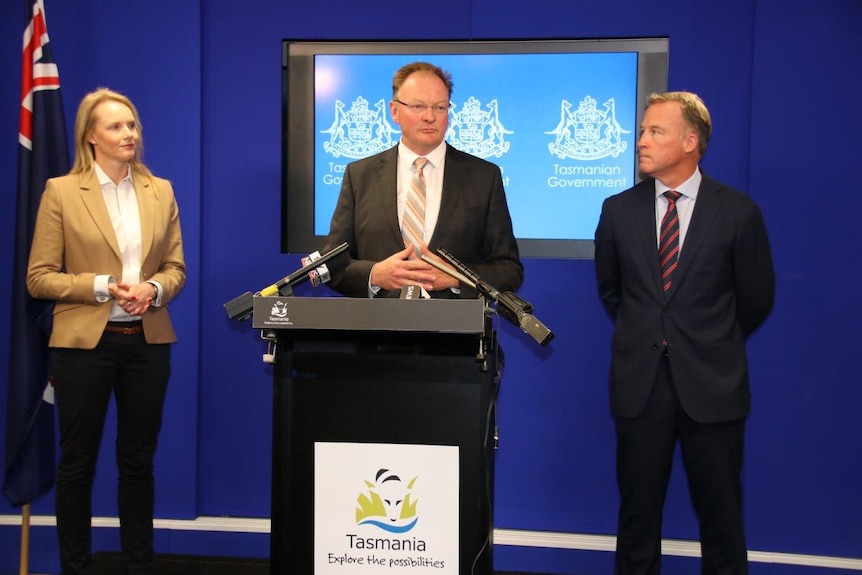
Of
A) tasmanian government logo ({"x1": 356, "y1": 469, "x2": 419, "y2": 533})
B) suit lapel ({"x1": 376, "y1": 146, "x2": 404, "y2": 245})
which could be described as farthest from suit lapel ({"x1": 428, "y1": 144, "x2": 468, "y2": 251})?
tasmanian government logo ({"x1": 356, "y1": 469, "x2": 419, "y2": 533})

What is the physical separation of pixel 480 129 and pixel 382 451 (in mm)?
2054

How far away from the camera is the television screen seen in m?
3.66

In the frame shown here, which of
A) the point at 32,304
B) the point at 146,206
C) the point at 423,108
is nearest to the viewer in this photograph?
the point at 423,108

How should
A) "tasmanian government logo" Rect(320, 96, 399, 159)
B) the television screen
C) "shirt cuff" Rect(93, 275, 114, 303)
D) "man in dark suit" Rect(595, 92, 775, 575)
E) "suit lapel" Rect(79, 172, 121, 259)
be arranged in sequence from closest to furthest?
"man in dark suit" Rect(595, 92, 775, 575) < "shirt cuff" Rect(93, 275, 114, 303) < "suit lapel" Rect(79, 172, 121, 259) < the television screen < "tasmanian government logo" Rect(320, 96, 399, 159)

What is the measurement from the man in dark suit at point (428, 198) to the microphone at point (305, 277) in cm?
47

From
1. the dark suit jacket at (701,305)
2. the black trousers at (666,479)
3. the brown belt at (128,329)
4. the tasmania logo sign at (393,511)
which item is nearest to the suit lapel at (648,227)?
the dark suit jacket at (701,305)

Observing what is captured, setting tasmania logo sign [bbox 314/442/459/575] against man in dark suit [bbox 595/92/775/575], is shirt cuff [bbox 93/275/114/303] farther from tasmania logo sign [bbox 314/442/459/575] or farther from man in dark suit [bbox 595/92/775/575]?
man in dark suit [bbox 595/92/775/575]

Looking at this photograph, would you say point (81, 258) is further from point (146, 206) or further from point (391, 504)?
point (391, 504)

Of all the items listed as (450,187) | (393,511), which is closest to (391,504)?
(393,511)

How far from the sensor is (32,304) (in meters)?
3.23

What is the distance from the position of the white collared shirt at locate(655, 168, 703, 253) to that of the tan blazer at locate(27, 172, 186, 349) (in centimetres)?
186

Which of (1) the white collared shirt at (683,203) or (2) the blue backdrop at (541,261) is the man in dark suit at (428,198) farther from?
(2) the blue backdrop at (541,261)

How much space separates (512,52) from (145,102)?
1.77m

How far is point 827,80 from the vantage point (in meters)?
3.43
